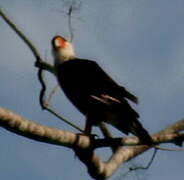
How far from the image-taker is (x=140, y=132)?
170 inches

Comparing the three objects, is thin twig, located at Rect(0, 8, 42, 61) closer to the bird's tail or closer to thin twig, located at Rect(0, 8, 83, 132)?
thin twig, located at Rect(0, 8, 83, 132)

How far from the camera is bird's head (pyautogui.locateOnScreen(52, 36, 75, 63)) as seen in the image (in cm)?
558

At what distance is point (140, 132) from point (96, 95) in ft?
2.30

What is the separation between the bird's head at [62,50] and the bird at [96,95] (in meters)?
0.13

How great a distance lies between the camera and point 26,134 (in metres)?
3.44

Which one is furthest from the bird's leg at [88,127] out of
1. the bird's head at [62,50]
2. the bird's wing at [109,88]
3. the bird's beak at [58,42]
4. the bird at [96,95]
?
the bird's beak at [58,42]

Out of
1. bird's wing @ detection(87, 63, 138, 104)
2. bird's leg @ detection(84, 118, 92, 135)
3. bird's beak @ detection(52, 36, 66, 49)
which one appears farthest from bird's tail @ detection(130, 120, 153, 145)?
bird's beak @ detection(52, 36, 66, 49)

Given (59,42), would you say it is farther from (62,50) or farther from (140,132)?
(140,132)

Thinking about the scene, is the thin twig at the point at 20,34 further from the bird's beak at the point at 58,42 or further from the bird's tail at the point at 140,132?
the bird's beak at the point at 58,42

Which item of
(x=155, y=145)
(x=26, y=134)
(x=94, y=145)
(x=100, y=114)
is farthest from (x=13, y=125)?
(x=100, y=114)

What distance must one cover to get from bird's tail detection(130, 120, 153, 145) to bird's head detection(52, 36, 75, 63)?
1.25 meters

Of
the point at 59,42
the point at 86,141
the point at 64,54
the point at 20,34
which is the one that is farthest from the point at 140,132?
the point at 59,42

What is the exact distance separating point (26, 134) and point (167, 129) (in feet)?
5.44

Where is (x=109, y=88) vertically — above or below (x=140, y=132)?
above
